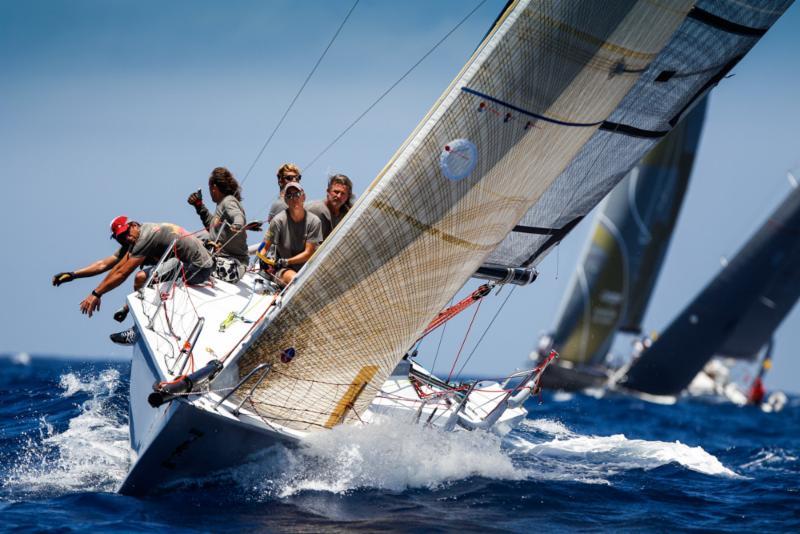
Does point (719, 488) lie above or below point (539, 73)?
below

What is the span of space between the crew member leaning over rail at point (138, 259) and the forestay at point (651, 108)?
105 inches

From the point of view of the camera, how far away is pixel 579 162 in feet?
25.9

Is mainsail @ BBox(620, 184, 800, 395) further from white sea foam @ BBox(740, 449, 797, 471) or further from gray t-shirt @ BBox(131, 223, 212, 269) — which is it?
gray t-shirt @ BBox(131, 223, 212, 269)

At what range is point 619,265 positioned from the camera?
96.1 ft

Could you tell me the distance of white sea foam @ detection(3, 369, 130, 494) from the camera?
620 centimetres

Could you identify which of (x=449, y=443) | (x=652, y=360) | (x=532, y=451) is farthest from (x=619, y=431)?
(x=652, y=360)

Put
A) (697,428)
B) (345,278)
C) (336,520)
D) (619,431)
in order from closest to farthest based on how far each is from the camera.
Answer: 1. (336,520)
2. (345,278)
3. (619,431)
4. (697,428)

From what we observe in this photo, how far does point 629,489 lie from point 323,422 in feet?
8.52

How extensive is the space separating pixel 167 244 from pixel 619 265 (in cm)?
2368

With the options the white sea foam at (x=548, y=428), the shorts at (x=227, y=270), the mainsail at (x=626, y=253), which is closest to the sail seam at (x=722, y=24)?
the shorts at (x=227, y=270)

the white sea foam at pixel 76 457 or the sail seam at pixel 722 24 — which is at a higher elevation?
the sail seam at pixel 722 24

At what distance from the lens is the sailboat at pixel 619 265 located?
27.5 meters

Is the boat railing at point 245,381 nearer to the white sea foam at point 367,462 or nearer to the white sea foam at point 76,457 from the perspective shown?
the white sea foam at point 367,462

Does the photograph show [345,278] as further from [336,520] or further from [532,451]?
[532,451]
